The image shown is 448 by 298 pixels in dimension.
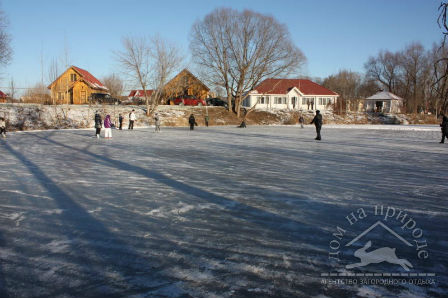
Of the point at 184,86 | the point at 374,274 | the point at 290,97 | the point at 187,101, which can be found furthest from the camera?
the point at 290,97

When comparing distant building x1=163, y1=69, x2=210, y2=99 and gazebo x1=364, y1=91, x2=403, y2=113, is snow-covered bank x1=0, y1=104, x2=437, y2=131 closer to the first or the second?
distant building x1=163, y1=69, x2=210, y2=99

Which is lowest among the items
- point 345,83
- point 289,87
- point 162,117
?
point 162,117

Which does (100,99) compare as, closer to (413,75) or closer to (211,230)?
(211,230)

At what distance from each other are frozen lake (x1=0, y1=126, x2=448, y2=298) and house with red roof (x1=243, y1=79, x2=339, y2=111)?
46.0 meters

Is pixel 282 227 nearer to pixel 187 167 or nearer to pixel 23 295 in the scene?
pixel 23 295

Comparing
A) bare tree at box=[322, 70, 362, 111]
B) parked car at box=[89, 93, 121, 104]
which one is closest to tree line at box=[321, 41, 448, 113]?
bare tree at box=[322, 70, 362, 111]

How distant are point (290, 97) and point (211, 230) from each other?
51.7 metres

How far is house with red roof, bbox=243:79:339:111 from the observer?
52.6 meters

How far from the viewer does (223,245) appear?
3.45 meters

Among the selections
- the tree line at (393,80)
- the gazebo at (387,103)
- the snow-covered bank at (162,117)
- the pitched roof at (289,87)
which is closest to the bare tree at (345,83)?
the tree line at (393,80)

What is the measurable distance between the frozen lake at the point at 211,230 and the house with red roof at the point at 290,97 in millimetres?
45977

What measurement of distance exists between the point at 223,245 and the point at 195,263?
509 mm

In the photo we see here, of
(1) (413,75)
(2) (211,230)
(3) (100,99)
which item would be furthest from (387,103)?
(2) (211,230)

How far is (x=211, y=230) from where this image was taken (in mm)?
3896
